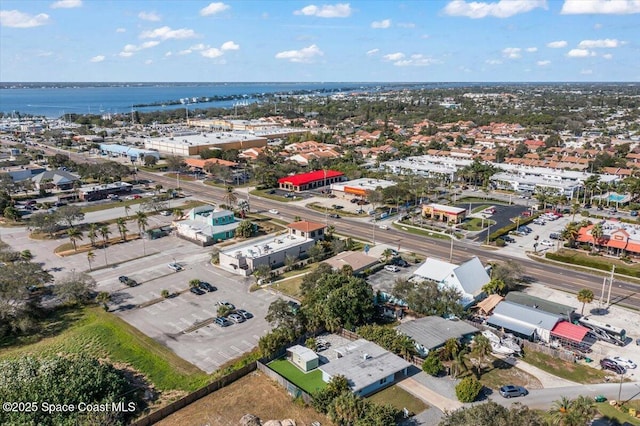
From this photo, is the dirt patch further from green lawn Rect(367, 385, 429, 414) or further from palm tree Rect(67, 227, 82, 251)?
palm tree Rect(67, 227, 82, 251)

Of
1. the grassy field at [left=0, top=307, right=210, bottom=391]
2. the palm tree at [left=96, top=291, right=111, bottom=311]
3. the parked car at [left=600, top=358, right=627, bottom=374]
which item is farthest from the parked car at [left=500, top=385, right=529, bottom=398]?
the palm tree at [left=96, top=291, right=111, bottom=311]

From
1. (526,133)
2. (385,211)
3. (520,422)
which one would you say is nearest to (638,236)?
(385,211)

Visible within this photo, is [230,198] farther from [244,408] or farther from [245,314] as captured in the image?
[244,408]

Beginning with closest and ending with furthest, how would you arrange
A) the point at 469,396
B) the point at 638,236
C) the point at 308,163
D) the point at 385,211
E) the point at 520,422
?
the point at 520,422 → the point at 469,396 → the point at 638,236 → the point at 385,211 → the point at 308,163

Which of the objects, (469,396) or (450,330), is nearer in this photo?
(469,396)

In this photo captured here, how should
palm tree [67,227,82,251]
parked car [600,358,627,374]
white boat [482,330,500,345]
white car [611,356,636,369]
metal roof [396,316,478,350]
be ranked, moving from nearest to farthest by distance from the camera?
parked car [600,358,627,374] → white car [611,356,636,369] → metal roof [396,316,478,350] → white boat [482,330,500,345] → palm tree [67,227,82,251]

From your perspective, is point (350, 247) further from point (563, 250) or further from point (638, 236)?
point (638, 236)

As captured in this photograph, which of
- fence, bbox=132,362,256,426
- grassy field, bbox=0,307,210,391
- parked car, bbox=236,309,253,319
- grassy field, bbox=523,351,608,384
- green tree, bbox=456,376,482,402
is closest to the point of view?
fence, bbox=132,362,256,426
